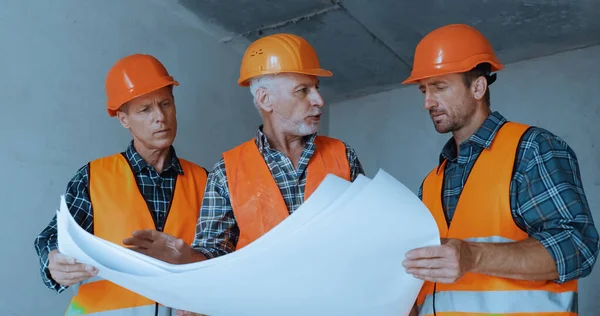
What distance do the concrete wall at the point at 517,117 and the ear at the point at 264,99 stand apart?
2843mm

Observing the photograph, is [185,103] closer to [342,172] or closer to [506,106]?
[342,172]

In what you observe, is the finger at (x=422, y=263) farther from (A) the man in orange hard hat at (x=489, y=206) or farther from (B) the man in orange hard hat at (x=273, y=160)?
(B) the man in orange hard hat at (x=273, y=160)

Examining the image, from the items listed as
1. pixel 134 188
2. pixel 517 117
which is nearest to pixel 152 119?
pixel 134 188

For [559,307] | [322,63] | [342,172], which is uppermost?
Result: [322,63]

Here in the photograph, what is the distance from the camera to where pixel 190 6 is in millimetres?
3826

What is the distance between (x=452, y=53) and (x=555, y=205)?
27.7 inches

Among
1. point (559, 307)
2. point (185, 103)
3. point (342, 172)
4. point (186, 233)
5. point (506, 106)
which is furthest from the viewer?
point (506, 106)

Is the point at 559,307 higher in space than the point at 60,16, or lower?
lower

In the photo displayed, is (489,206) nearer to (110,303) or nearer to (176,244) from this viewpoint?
(176,244)

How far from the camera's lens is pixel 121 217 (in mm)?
2299

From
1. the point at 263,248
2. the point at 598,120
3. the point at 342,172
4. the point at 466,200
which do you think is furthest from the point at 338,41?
the point at 263,248

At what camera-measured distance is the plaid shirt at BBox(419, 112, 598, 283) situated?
5.10 feet

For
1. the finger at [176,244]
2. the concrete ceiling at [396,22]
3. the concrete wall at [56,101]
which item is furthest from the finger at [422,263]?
the concrete ceiling at [396,22]

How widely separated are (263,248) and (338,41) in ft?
11.1
